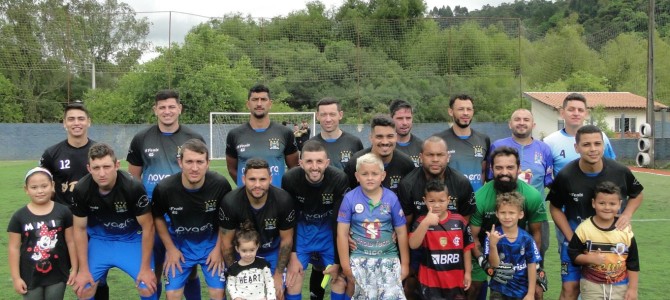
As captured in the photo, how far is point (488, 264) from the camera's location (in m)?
4.34

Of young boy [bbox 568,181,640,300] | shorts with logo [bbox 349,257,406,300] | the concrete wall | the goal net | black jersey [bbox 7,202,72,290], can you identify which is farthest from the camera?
the concrete wall

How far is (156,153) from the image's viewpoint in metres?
5.27

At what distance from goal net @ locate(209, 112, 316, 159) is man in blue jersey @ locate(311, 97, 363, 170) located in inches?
691

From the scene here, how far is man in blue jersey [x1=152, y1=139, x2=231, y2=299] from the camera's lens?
4641mm

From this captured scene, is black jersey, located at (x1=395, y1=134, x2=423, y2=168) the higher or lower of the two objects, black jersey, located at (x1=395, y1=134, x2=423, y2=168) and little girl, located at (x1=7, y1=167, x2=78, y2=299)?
the higher

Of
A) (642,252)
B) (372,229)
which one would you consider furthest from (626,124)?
(372,229)

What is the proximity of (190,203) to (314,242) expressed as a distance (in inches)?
42.0

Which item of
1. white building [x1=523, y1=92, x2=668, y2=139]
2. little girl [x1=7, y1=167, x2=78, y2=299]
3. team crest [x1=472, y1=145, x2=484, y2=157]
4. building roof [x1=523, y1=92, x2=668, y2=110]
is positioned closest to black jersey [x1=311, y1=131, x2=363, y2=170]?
team crest [x1=472, y1=145, x2=484, y2=157]

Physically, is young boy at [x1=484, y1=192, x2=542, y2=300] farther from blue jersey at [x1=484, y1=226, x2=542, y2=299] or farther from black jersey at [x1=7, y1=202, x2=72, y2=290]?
black jersey at [x1=7, y1=202, x2=72, y2=290]

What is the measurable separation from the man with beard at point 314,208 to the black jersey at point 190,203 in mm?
567

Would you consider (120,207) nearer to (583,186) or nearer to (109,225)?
(109,225)

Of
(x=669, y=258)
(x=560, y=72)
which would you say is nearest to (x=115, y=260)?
(x=669, y=258)

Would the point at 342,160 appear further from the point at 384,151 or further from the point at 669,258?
the point at 669,258

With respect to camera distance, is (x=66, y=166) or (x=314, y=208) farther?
(x=66, y=166)
